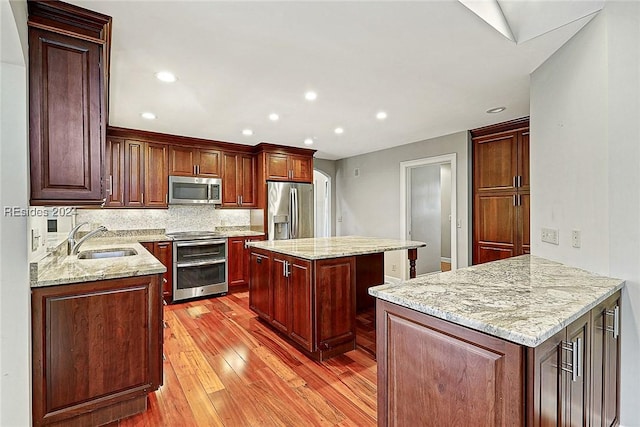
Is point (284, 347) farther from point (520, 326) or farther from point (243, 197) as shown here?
point (243, 197)

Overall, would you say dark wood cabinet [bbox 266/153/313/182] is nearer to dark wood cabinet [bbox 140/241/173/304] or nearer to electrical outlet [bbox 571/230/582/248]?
dark wood cabinet [bbox 140/241/173/304]

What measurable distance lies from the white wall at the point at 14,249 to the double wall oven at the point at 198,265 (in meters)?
2.65

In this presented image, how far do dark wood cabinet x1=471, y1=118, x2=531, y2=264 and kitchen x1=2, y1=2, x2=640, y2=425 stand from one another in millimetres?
1761

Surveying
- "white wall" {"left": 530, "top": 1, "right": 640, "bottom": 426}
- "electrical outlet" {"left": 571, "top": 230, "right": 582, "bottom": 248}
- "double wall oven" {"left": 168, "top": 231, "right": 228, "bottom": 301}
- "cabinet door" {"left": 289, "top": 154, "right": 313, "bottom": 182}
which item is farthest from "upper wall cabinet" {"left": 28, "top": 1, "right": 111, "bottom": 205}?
"cabinet door" {"left": 289, "top": 154, "right": 313, "bottom": 182}

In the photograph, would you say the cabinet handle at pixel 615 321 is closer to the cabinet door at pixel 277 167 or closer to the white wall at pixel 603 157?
the white wall at pixel 603 157

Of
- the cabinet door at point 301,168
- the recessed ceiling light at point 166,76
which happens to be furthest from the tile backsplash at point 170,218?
the recessed ceiling light at point 166,76

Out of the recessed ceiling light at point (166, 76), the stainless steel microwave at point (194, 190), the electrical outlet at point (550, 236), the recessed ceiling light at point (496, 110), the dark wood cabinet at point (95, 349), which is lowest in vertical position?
the dark wood cabinet at point (95, 349)

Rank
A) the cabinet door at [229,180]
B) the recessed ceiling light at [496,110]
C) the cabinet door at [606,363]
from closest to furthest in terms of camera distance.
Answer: the cabinet door at [606,363]
the recessed ceiling light at [496,110]
the cabinet door at [229,180]

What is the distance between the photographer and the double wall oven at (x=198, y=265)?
13.7 feet

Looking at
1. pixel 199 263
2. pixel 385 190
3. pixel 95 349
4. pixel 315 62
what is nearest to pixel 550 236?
pixel 315 62

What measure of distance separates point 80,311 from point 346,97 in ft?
8.78

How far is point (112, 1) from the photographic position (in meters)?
1.62

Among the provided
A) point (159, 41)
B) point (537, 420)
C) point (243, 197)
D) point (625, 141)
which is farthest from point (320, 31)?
point (243, 197)

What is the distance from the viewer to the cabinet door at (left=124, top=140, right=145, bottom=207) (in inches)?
164
